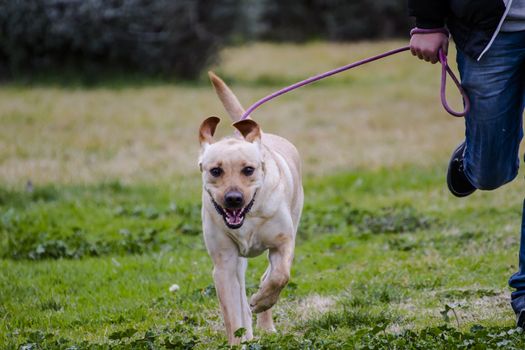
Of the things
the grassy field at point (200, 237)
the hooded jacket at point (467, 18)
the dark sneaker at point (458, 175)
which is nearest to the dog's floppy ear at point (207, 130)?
the grassy field at point (200, 237)

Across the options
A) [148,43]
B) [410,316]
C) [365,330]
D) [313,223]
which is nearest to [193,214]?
[313,223]

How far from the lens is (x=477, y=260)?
20.6 feet

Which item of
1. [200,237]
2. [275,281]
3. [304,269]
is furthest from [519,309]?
[200,237]

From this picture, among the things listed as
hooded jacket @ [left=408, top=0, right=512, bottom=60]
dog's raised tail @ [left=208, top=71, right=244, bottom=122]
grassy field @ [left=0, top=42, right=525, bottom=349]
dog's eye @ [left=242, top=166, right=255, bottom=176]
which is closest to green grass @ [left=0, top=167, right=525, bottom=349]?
grassy field @ [left=0, top=42, right=525, bottom=349]

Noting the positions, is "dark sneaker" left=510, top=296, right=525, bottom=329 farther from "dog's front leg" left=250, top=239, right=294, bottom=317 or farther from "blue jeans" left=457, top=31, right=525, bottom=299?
"dog's front leg" left=250, top=239, right=294, bottom=317

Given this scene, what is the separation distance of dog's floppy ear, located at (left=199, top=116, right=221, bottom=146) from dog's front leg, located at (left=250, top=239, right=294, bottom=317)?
678 millimetres

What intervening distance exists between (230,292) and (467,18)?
181 cm

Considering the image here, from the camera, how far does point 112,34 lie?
1686cm

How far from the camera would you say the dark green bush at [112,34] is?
656 inches

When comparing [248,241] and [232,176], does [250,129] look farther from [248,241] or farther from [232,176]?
[248,241]

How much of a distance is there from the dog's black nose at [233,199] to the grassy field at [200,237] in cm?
67

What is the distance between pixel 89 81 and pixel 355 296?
509 inches

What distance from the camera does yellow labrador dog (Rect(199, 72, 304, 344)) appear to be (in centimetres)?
426

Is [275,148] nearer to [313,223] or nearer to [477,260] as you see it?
[477,260]
